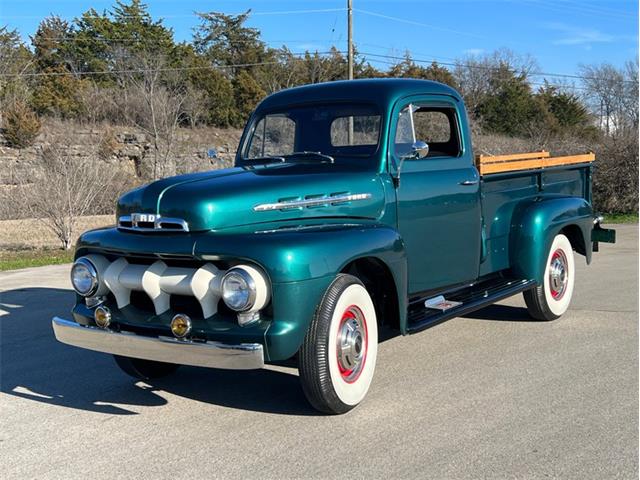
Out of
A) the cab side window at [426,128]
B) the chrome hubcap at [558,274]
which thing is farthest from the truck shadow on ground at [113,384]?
the chrome hubcap at [558,274]

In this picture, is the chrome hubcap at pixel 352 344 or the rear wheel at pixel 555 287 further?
the rear wheel at pixel 555 287

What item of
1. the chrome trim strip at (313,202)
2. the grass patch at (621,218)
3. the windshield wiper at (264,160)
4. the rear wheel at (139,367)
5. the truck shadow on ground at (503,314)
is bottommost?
the truck shadow on ground at (503,314)

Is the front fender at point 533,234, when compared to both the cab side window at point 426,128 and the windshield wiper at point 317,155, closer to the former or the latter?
the cab side window at point 426,128

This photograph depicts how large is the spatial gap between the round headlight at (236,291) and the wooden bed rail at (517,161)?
9.29ft

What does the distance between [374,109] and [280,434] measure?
8.22 ft

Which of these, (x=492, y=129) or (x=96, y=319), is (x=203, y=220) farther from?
(x=492, y=129)

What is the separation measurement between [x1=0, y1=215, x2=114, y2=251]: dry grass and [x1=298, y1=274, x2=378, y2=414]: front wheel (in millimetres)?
12385

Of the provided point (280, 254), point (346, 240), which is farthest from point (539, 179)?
Answer: point (280, 254)

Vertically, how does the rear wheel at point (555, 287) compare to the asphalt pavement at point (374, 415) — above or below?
above

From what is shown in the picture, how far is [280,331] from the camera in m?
3.98

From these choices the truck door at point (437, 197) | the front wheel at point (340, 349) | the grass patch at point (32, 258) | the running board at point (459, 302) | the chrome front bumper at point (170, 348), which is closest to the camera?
the chrome front bumper at point (170, 348)

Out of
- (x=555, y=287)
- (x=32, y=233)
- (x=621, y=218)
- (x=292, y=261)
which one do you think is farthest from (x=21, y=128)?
(x=292, y=261)

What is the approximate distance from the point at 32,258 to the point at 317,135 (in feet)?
31.4

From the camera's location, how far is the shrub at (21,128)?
3052 centimetres
